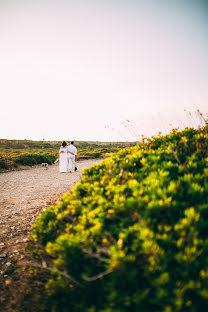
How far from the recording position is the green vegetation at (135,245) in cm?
173

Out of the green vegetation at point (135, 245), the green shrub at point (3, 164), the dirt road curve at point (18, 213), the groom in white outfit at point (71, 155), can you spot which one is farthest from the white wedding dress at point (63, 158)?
the green vegetation at point (135, 245)

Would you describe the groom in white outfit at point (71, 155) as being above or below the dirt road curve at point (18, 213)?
above

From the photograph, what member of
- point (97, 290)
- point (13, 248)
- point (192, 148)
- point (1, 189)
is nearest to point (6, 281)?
point (13, 248)

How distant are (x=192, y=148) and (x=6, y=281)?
13.8 feet

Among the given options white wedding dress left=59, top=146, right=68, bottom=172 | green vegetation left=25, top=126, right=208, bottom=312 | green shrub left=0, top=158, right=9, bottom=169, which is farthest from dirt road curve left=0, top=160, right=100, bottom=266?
green shrub left=0, top=158, right=9, bottom=169

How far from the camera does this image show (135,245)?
1919 millimetres

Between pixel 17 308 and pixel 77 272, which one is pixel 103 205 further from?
pixel 17 308

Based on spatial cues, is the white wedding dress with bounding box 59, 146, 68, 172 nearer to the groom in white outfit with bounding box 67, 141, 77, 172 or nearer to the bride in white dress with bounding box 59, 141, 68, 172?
the bride in white dress with bounding box 59, 141, 68, 172

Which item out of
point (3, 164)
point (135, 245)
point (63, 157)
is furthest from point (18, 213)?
point (3, 164)

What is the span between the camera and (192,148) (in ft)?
11.3

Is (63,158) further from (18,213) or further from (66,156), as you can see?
(18,213)

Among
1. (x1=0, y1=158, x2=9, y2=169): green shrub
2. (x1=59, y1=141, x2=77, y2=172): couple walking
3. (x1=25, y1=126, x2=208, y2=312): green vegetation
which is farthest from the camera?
(x1=0, y1=158, x2=9, y2=169): green shrub

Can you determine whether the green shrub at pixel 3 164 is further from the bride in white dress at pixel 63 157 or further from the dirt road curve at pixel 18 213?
the dirt road curve at pixel 18 213

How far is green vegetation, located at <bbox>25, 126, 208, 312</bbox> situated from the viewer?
Result: 5.68ft
